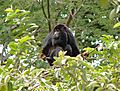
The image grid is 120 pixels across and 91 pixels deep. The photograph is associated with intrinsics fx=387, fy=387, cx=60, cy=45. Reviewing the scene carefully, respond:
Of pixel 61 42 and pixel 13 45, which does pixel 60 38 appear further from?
pixel 13 45

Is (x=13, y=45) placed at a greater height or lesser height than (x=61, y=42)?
greater

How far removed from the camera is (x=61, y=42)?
645 cm

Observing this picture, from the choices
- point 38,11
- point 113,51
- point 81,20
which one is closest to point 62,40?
point 38,11

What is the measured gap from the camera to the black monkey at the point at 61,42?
631 cm

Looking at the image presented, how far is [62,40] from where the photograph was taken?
21.2 feet

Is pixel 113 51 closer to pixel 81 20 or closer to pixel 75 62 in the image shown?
pixel 75 62

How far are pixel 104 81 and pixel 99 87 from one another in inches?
2.2

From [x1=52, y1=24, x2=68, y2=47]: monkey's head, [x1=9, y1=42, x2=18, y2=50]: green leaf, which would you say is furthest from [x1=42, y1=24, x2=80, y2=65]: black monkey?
[x1=9, y1=42, x2=18, y2=50]: green leaf

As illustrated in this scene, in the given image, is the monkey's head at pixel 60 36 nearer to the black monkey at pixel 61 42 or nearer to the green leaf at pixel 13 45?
the black monkey at pixel 61 42

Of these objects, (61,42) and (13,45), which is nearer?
(13,45)

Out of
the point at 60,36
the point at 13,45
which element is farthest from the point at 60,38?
the point at 13,45

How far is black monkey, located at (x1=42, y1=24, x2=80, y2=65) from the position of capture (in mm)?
6309

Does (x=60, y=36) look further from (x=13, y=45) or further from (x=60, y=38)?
(x=13, y=45)

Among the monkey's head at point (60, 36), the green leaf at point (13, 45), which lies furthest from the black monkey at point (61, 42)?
the green leaf at point (13, 45)
